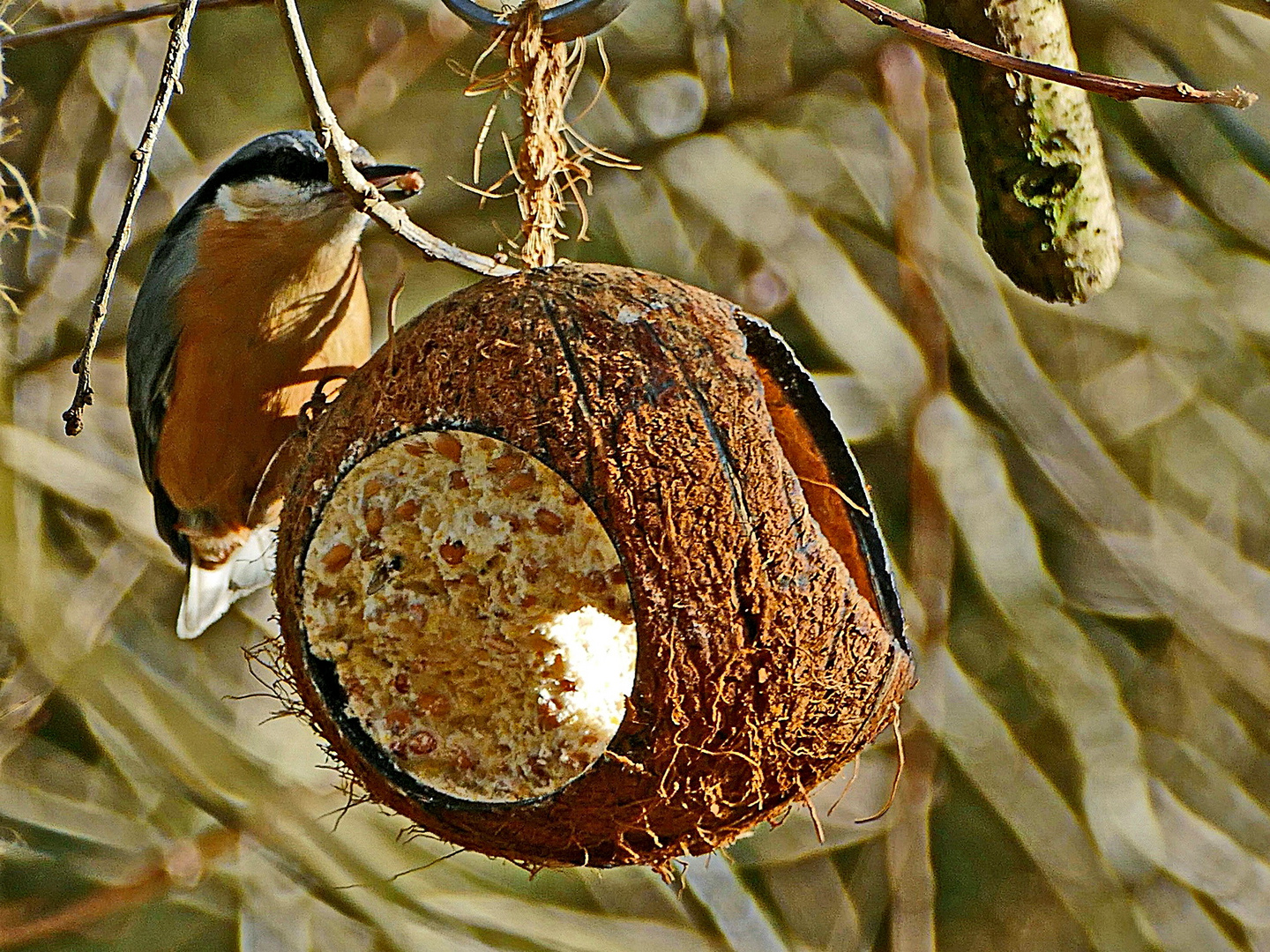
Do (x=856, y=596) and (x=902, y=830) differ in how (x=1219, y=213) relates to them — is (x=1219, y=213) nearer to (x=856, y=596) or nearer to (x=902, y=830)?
(x=902, y=830)

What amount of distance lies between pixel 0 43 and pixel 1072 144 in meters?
1.06

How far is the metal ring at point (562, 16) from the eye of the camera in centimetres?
127

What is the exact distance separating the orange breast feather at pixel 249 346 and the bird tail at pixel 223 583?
0.75 ft

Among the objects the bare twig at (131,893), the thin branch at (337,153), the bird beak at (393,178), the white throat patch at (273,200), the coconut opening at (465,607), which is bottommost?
the bare twig at (131,893)

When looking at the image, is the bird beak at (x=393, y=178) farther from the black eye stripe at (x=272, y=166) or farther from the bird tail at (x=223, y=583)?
the bird tail at (x=223, y=583)

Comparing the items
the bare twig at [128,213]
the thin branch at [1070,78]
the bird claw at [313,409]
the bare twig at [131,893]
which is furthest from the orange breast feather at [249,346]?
the bare twig at [131,893]

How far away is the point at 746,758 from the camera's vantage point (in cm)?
117

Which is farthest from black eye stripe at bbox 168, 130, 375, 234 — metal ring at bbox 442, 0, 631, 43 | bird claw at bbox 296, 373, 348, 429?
metal ring at bbox 442, 0, 631, 43

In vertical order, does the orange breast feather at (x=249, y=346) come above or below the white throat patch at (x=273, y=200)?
below

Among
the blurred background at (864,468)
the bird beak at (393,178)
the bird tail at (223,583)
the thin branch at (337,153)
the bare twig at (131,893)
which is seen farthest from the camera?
the bare twig at (131,893)

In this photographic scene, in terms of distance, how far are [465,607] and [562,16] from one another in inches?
23.5

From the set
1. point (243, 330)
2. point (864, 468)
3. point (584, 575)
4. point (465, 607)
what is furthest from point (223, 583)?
point (864, 468)

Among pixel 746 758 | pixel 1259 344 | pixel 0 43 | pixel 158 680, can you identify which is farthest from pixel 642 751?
pixel 1259 344

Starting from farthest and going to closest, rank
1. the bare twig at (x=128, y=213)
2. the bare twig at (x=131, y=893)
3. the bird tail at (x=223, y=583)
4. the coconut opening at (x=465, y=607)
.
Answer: the bare twig at (x=131, y=893)
the bird tail at (x=223, y=583)
the coconut opening at (x=465, y=607)
the bare twig at (x=128, y=213)
